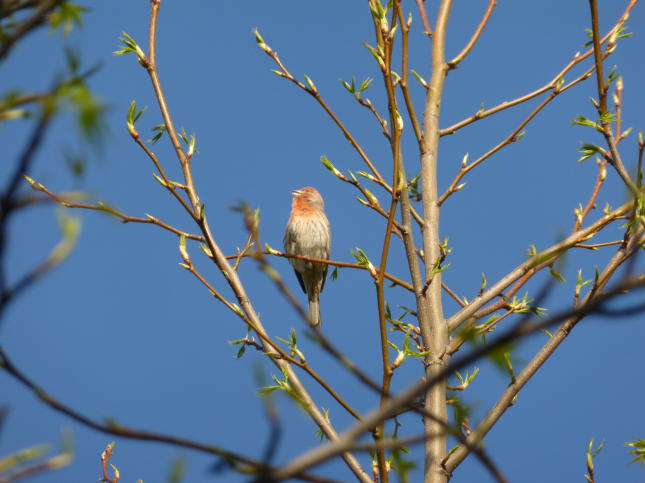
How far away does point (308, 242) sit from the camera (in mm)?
10469

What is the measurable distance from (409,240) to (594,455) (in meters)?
1.42

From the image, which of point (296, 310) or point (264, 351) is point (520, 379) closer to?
point (264, 351)

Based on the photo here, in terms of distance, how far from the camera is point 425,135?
4.61 metres

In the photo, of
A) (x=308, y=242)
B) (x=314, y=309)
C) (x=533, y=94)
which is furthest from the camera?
(x=308, y=242)

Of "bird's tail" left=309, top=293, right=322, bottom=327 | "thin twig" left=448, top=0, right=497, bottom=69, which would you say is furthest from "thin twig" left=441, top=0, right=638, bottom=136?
"bird's tail" left=309, top=293, right=322, bottom=327

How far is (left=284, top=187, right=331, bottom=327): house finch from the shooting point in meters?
10.2

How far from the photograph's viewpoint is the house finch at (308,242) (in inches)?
Result: 403

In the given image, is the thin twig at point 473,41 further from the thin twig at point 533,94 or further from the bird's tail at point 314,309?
the bird's tail at point 314,309

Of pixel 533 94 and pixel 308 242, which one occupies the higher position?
pixel 308 242

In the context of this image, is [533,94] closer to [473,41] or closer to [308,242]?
[473,41]

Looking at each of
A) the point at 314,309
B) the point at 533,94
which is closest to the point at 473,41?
the point at 533,94

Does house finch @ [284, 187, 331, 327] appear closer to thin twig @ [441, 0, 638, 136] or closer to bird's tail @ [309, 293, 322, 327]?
bird's tail @ [309, 293, 322, 327]

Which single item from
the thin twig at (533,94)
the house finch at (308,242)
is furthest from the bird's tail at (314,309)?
the thin twig at (533,94)

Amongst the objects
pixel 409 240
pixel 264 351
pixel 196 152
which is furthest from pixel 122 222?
pixel 409 240
